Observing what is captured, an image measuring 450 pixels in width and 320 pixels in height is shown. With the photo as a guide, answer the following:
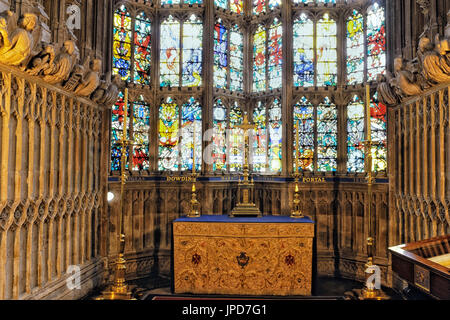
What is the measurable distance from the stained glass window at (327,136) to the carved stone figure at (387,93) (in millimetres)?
1620

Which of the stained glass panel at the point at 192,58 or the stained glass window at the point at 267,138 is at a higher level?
the stained glass panel at the point at 192,58

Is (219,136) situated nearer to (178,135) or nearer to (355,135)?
(178,135)

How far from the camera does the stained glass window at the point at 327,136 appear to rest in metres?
9.28

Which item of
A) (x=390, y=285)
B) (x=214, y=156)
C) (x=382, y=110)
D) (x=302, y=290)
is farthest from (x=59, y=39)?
(x=390, y=285)

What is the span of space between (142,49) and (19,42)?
5008 mm

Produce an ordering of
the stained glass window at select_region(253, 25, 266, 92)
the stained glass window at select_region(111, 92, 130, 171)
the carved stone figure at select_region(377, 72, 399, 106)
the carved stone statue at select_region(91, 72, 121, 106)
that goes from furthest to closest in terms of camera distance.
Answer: the stained glass window at select_region(253, 25, 266, 92) < the stained glass window at select_region(111, 92, 130, 171) < the carved stone figure at select_region(377, 72, 399, 106) < the carved stone statue at select_region(91, 72, 121, 106)

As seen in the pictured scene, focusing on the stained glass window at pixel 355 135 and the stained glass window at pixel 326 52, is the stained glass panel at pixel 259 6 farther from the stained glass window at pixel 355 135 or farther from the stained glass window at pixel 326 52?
the stained glass window at pixel 355 135

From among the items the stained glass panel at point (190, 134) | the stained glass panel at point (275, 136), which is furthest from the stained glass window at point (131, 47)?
the stained glass panel at point (275, 136)

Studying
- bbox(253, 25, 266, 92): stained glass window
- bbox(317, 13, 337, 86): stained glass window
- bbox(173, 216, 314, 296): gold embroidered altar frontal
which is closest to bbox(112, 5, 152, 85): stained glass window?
bbox(253, 25, 266, 92): stained glass window

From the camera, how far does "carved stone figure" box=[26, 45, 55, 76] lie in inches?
202

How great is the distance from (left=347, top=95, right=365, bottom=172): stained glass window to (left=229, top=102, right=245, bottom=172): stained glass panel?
9.11 ft

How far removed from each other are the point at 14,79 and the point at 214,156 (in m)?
5.31

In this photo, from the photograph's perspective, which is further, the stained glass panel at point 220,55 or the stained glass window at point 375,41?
the stained glass panel at point 220,55

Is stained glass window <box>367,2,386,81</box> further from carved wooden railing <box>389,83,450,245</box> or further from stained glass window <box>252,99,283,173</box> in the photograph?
stained glass window <box>252,99,283,173</box>
